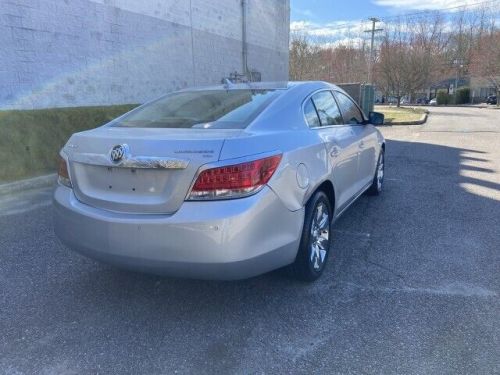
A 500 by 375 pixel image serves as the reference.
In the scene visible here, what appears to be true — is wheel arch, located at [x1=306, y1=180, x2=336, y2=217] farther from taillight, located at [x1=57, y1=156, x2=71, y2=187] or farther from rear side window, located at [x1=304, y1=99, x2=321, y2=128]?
taillight, located at [x1=57, y1=156, x2=71, y2=187]

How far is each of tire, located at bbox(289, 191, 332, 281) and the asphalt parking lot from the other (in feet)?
0.45

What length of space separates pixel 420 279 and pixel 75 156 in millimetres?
2793

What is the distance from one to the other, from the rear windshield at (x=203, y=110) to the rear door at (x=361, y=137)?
127 cm

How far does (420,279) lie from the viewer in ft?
11.1

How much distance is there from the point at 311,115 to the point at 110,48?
8.63m

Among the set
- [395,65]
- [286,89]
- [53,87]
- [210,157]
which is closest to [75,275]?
[210,157]

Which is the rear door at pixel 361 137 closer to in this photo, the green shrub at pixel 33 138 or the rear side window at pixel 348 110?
the rear side window at pixel 348 110

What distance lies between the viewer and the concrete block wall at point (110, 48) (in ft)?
27.8

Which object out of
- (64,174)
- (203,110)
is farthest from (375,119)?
(64,174)

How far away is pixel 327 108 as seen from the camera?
3977mm

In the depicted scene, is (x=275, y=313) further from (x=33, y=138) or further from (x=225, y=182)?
(x=33, y=138)

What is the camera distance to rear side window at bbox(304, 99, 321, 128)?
341 centimetres

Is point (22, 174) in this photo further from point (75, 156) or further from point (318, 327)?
point (318, 327)

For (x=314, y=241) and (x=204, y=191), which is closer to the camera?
(x=204, y=191)
